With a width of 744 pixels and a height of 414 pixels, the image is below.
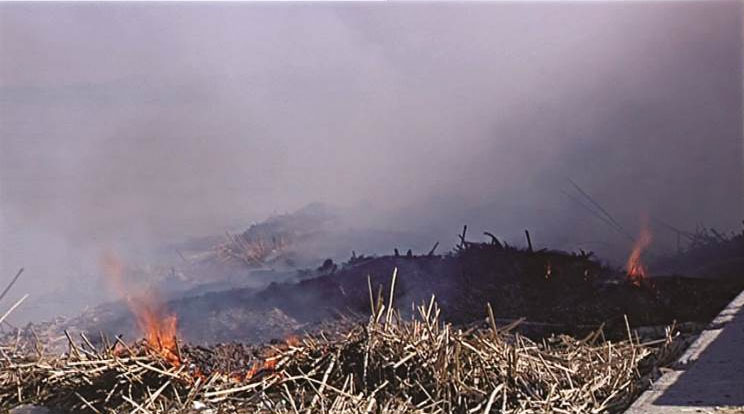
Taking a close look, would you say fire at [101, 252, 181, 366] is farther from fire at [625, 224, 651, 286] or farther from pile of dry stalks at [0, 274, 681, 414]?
fire at [625, 224, 651, 286]

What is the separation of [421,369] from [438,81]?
5008 millimetres

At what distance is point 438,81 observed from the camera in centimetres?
886

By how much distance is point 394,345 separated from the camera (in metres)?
4.24

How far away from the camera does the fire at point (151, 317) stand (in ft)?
15.2

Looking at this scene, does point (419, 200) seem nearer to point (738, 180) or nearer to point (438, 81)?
point (438, 81)

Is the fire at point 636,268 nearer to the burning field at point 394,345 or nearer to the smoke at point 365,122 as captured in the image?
the burning field at point 394,345

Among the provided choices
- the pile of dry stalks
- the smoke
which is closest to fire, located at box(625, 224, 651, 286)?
the smoke

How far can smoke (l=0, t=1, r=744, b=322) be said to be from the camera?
843cm

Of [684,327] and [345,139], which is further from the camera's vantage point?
[345,139]

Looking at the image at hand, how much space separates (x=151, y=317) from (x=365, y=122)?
3.73 meters

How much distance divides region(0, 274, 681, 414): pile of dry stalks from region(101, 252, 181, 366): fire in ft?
0.29

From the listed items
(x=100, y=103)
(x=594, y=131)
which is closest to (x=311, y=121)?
(x=100, y=103)

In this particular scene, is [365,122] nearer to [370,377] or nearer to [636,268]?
[636,268]

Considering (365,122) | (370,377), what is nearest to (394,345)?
(370,377)
